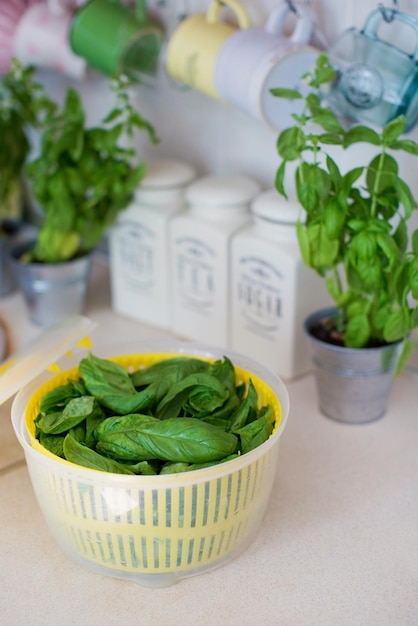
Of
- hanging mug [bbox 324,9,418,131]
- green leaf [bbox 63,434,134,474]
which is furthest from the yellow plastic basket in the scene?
hanging mug [bbox 324,9,418,131]

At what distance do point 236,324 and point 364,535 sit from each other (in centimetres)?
40

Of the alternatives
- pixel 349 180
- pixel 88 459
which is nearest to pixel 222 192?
pixel 349 180

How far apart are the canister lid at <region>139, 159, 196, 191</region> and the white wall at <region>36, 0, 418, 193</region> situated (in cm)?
6

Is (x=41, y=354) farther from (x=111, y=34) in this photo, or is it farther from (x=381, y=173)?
(x=111, y=34)

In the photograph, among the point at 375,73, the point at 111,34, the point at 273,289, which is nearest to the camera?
the point at 375,73

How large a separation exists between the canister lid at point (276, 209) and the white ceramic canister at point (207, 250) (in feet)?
0.18

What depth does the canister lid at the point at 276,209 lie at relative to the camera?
1028 mm

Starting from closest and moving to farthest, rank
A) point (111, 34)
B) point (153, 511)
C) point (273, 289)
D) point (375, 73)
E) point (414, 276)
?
point (153, 511), point (414, 276), point (375, 73), point (273, 289), point (111, 34)

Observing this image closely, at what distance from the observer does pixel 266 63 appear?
3.27ft

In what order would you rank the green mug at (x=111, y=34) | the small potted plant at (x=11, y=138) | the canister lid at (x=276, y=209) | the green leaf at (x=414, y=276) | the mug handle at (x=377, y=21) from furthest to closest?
the small potted plant at (x=11, y=138) → the green mug at (x=111, y=34) → the canister lid at (x=276, y=209) → the mug handle at (x=377, y=21) → the green leaf at (x=414, y=276)

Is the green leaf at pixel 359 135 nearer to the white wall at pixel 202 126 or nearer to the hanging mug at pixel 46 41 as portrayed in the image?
the white wall at pixel 202 126

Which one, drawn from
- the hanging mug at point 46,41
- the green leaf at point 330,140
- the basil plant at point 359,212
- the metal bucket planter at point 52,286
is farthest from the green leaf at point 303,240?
the hanging mug at point 46,41

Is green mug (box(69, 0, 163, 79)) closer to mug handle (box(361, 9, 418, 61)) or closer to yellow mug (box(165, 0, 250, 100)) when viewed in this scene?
yellow mug (box(165, 0, 250, 100))

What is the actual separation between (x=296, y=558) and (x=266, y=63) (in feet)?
1.91
